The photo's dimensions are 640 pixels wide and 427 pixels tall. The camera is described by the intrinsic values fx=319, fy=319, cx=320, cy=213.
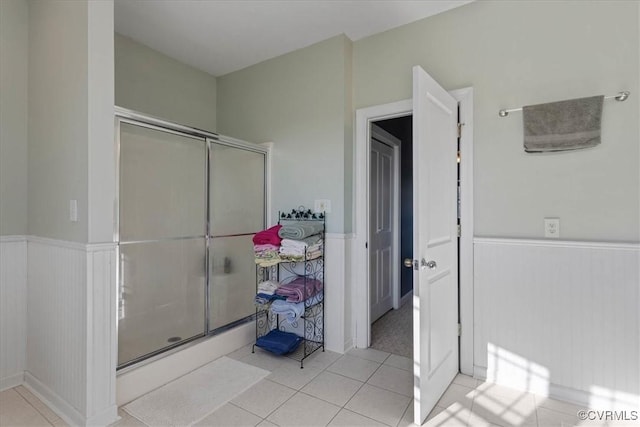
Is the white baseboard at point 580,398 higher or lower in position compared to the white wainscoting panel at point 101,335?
lower

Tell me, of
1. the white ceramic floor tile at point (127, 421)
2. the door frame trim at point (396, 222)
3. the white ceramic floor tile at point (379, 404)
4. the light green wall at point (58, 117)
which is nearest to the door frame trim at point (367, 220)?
the white ceramic floor tile at point (379, 404)

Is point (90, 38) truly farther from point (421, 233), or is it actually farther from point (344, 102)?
point (421, 233)

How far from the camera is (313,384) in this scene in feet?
7.07

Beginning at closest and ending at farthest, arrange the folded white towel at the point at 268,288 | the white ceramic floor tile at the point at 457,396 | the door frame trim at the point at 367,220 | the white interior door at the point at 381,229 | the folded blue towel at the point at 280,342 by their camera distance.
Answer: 1. the white ceramic floor tile at the point at 457,396
2. the door frame trim at the point at 367,220
3. the folded blue towel at the point at 280,342
4. the folded white towel at the point at 268,288
5. the white interior door at the point at 381,229

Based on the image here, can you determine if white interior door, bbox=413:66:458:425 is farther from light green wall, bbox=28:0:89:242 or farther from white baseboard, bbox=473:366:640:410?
light green wall, bbox=28:0:89:242

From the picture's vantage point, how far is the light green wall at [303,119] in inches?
105

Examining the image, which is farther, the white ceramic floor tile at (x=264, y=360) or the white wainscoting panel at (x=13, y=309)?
the white ceramic floor tile at (x=264, y=360)

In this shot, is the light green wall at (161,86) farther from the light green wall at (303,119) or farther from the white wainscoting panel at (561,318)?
the white wainscoting panel at (561,318)

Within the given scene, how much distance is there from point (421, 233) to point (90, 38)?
6.73ft

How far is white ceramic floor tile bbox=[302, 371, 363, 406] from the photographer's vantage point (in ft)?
6.54

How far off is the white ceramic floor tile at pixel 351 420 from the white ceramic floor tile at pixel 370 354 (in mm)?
735

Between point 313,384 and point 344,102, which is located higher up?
point 344,102

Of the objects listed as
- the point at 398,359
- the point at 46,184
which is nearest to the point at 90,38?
the point at 46,184

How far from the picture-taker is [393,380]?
2.21 m
